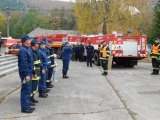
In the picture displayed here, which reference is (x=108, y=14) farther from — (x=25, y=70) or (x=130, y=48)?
(x=25, y=70)

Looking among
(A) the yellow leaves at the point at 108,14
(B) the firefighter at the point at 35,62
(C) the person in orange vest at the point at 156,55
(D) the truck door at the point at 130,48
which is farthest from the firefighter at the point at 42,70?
(A) the yellow leaves at the point at 108,14

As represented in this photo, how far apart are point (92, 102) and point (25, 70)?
2.34m

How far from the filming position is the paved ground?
6.64 m

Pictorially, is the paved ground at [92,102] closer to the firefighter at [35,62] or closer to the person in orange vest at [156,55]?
the firefighter at [35,62]

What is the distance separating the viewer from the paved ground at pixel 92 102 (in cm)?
664

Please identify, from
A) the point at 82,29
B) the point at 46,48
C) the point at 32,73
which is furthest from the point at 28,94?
the point at 82,29

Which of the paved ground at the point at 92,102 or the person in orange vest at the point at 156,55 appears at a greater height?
the person in orange vest at the point at 156,55

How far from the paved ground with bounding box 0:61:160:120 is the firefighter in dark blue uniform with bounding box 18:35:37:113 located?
0.25 meters

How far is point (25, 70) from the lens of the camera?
654 cm

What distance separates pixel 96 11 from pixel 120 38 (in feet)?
53.5

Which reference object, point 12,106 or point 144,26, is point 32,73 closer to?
point 12,106

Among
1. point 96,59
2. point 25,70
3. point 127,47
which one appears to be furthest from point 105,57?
point 25,70

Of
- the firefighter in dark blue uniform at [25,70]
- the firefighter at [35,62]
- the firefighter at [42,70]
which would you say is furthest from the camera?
the firefighter at [42,70]

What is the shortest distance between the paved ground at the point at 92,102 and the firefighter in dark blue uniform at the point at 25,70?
253 mm
